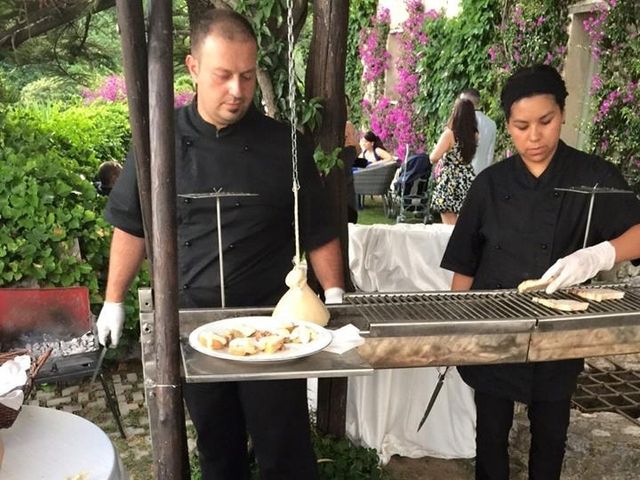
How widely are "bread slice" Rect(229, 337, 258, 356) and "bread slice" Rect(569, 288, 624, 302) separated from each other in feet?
3.73

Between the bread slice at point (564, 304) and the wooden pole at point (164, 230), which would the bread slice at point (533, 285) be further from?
the wooden pole at point (164, 230)

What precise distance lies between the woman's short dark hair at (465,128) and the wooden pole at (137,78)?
455cm

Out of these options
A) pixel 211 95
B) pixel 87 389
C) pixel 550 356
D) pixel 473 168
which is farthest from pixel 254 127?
pixel 473 168

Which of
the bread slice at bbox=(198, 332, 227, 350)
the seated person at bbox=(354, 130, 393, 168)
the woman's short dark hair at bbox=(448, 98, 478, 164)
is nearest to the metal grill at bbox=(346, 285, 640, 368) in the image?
the bread slice at bbox=(198, 332, 227, 350)

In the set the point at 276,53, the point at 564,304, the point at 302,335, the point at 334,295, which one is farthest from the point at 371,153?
the point at 302,335

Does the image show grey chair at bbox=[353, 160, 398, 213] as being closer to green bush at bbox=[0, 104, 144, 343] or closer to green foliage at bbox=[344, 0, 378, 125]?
green foliage at bbox=[344, 0, 378, 125]

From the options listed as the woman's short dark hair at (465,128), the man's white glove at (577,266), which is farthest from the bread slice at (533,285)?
the woman's short dark hair at (465,128)

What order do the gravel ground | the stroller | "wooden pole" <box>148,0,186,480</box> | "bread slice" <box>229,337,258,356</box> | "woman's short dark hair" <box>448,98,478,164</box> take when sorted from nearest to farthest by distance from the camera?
1. "wooden pole" <box>148,0,186,480</box>
2. "bread slice" <box>229,337,258,356</box>
3. the gravel ground
4. "woman's short dark hair" <box>448,98,478,164</box>
5. the stroller

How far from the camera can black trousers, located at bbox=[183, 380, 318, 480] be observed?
195 centimetres

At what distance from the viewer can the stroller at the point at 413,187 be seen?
847 centimetres

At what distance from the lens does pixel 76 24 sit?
5.51m

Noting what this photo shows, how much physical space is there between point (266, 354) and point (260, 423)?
71cm

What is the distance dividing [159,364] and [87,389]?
3054 millimetres

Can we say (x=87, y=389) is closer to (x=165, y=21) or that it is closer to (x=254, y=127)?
(x=254, y=127)
